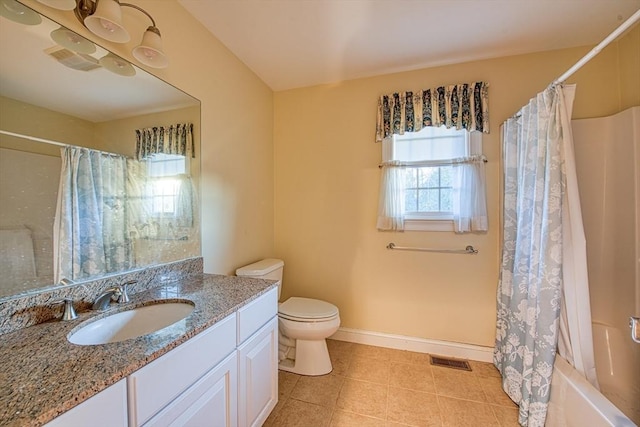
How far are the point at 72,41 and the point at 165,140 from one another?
20.2 inches

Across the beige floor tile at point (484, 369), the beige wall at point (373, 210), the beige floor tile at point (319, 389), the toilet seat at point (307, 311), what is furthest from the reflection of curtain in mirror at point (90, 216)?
the beige floor tile at point (484, 369)

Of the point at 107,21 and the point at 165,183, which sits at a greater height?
the point at 107,21

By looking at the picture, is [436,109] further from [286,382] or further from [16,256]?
[16,256]

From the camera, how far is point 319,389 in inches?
68.2

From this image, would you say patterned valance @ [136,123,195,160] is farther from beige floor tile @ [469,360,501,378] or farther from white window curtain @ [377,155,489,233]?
beige floor tile @ [469,360,501,378]

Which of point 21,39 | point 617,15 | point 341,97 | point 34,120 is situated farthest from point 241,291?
point 617,15

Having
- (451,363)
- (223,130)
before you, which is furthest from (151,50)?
(451,363)

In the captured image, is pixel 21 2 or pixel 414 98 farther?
pixel 414 98

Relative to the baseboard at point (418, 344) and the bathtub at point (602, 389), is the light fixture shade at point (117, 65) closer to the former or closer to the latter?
the baseboard at point (418, 344)

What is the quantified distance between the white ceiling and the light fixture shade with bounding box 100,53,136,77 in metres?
0.57

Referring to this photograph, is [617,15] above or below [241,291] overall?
above

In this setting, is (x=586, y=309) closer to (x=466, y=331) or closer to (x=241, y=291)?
(x=466, y=331)

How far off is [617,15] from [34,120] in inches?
118

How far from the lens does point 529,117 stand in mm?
1573
